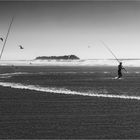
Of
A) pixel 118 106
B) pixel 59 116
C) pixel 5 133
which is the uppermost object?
pixel 118 106

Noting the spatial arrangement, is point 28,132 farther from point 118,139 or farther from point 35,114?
point 35,114

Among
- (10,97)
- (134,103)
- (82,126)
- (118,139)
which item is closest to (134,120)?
(82,126)

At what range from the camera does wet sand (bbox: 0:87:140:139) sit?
1950 centimetres

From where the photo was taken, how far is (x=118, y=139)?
1844cm

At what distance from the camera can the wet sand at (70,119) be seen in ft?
64.0

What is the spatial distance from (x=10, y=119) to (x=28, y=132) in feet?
12.9

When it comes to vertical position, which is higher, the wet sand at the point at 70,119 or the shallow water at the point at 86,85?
the shallow water at the point at 86,85

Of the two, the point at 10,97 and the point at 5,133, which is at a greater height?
the point at 10,97

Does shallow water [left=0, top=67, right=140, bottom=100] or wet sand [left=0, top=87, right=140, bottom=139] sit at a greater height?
shallow water [left=0, top=67, right=140, bottom=100]

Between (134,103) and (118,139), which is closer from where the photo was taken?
(118,139)

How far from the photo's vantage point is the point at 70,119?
77.3 ft

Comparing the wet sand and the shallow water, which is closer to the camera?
the wet sand

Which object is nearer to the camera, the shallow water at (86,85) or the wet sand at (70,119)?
the wet sand at (70,119)

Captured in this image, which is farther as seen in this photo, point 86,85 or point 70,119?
point 86,85
